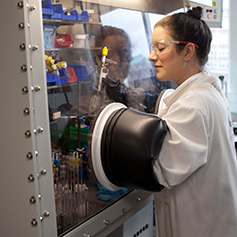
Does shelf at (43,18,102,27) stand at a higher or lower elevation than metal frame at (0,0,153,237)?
higher

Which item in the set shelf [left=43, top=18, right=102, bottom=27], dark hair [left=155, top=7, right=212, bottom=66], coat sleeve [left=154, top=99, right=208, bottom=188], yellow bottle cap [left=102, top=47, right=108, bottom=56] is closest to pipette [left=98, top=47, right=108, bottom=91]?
yellow bottle cap [left=102, top=47, right=108, bottom=56]

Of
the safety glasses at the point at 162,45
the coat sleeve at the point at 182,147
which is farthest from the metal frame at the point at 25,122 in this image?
the safety glasses at the point at 162,45

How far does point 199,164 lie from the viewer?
1.08 m

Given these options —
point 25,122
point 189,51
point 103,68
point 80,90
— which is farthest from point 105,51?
point 25,122

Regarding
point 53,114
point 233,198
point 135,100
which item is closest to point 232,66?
point 135,100

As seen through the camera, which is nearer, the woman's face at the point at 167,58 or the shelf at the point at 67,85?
the shelf at the point at 67,85

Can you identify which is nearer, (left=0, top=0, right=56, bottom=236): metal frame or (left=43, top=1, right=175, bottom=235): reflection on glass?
(left=0, top=0, right=56, bottom=236): metal frame

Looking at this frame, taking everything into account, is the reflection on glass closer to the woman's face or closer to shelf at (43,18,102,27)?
shelf at (43,18,102,27)

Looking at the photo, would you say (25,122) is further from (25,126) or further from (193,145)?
(193,145)

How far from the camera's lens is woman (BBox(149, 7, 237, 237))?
1.07 meters

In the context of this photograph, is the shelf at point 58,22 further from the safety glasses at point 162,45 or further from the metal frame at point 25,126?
the safety glasses at point 162,45

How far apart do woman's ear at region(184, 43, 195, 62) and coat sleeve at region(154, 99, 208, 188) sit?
0.87 feet

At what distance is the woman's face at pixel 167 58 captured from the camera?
1.24 meters

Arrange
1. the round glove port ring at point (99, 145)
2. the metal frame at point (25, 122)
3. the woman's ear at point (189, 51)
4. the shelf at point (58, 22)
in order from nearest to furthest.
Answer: the metal frame at point (25, 122) → the shelf at point (58, 22) → the round glove port ring at point (99, 145) → the woman's ear at point (189, 51)
